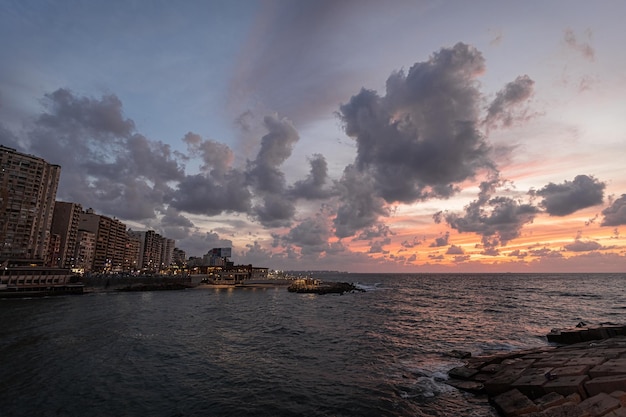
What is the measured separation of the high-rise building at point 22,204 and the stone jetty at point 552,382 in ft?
612

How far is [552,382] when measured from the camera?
20.5 meters

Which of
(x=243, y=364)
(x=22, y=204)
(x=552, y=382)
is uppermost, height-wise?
(x=22, y=204)

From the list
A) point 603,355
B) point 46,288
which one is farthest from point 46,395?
point 46,288

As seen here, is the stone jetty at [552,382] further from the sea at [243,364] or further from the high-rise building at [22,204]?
the high-rise building at [22,204]

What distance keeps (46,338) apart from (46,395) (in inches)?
1019

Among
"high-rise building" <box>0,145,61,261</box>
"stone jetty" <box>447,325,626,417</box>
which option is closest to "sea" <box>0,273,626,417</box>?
"stone jetty" <box>447,325,626,417</box>

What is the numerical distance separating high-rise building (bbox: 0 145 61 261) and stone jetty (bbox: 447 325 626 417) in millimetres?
186637

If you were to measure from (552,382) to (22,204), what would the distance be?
201213 mm

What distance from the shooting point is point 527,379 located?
22297mm

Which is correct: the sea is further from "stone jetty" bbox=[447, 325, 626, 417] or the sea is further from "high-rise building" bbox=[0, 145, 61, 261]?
"high-rise building" bbox=[0, 145, 61, 261]

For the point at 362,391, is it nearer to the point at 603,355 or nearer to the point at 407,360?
the point at 407,360

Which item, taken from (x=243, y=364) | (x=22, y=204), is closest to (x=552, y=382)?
(x=243, y=364)

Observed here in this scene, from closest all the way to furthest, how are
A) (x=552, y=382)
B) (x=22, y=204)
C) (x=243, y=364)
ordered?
(x=552, y=382), (x=243, y=364), (x=22, y=204)

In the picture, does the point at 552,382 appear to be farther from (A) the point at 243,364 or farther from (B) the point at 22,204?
(B) the point at 22,204
